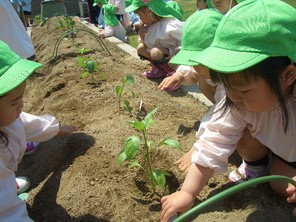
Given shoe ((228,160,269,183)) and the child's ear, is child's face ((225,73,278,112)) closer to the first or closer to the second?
the child's ear

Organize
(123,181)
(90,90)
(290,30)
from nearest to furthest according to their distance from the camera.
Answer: (290,30) < (123,181) < (90,90)

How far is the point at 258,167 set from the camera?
1.84 m

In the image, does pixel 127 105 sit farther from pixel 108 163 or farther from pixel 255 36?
pixel 255 36

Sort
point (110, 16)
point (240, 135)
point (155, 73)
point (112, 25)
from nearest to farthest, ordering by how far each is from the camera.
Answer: point (240, 135) < point (155, 73) < point (112, 25) < point (110, 16)

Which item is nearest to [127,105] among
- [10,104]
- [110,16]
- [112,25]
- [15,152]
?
[15,152]

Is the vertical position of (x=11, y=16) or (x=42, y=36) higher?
(x=11, y=16)

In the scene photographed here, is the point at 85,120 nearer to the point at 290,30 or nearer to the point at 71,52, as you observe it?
the point at 290,30

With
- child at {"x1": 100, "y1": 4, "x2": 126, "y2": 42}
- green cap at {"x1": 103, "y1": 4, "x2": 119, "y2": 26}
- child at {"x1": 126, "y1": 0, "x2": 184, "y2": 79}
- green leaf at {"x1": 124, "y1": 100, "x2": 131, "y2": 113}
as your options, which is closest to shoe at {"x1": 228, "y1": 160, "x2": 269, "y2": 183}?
green leaf at {"x1": 124, "y1": 100, "x2": 131, "y2": 113}

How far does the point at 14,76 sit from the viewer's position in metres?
1.40

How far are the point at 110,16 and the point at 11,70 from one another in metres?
5.28

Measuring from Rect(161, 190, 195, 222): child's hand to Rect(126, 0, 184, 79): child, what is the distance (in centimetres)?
220

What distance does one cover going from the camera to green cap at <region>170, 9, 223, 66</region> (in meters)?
1.95

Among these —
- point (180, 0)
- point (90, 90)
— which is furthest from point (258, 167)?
point (180, 0)

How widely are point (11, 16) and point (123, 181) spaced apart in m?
1.61
